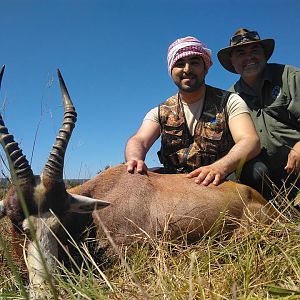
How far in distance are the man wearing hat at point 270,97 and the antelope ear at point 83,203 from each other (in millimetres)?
2287

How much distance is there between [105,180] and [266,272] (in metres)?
2.33

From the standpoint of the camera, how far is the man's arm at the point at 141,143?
441 centimetres

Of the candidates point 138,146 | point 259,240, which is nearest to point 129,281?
point 259,240

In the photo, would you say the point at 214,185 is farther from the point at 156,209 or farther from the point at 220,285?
the point at 220,285

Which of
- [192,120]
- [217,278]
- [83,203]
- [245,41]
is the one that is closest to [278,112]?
[245,41]

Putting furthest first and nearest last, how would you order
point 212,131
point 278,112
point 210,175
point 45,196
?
1. point 278,112
2. point 212,131
3. point 210,175
4. point 45,196

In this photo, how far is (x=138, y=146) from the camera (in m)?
4.96

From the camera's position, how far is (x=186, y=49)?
516cm

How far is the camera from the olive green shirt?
18.7 feet

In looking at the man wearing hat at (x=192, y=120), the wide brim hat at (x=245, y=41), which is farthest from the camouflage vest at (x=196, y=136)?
the wide brim hat at (x=245, y=41)

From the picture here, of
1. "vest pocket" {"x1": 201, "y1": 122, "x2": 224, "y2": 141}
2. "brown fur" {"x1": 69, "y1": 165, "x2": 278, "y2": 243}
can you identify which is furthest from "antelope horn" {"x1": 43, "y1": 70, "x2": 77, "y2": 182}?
"vest pocket" {"x1": 201, "y1": 122, "x2": 224, "y2": 141}

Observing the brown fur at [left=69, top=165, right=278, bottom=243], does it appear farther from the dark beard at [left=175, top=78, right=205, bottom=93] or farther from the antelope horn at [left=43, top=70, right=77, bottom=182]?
the dark beard at [left=175, top=78, right=205, bottom=93]

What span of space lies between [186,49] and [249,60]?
129 cm

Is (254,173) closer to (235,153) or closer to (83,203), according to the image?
(235,153)
